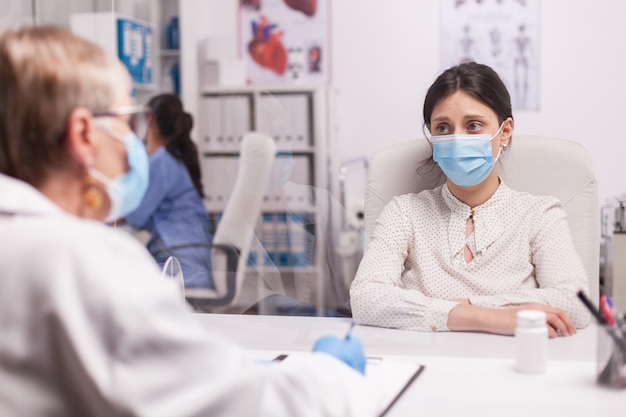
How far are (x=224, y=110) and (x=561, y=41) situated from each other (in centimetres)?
166

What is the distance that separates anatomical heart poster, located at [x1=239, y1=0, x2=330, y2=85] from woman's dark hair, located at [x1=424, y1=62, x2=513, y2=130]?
2058 mm

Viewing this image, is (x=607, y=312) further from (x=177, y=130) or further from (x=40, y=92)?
(x=177, y=130)

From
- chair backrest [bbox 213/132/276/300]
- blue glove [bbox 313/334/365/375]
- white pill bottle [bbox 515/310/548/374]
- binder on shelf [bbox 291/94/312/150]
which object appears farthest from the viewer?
binder on shelf [bbox 291/94/312/150]

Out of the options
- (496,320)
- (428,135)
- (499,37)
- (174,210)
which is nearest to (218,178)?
(174,210)

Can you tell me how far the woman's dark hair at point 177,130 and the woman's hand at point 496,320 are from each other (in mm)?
1987

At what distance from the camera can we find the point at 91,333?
70 cm

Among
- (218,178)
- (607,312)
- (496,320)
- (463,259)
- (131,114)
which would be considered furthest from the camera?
(218,178)

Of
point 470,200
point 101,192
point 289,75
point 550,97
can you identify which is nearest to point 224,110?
point 289,75

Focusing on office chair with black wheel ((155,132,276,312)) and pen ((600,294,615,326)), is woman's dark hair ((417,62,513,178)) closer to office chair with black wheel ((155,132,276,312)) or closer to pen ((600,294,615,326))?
pen ((600,294,615,326))

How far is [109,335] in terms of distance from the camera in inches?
27.5

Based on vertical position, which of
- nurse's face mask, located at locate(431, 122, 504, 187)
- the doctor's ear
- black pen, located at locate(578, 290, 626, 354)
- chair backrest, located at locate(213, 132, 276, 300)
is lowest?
chair backrest, located at locate(213, 132, 276, 300)

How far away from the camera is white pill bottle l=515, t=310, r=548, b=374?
3.75ft

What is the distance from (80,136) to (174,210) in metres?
2.28

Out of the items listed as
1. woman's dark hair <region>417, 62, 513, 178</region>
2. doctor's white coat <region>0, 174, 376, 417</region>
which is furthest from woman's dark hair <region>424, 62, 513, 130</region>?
doctor's white coat <region>0, 174, 376, 417</region>
